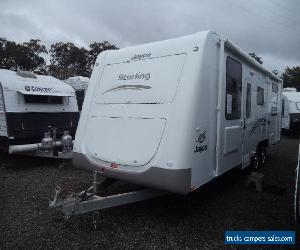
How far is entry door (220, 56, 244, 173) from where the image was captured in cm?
514

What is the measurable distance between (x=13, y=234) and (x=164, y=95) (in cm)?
268

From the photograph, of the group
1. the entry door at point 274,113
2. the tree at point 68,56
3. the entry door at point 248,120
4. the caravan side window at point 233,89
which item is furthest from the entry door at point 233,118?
the tree at point 68,56

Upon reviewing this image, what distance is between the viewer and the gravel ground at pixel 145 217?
406 centimetres

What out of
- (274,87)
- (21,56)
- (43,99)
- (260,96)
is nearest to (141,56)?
(260,96)

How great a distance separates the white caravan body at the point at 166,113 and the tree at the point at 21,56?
30.0m

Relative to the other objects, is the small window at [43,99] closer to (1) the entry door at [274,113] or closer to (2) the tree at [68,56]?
(1) the entry door at [274,113]

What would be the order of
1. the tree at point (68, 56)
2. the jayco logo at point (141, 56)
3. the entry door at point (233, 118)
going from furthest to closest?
the tree at point (68, 56), the entry door at point (233, 118), the jayco logo at point (141, 56)

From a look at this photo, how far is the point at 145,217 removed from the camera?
4.84 metres

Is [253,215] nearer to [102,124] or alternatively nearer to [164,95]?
[164,95]

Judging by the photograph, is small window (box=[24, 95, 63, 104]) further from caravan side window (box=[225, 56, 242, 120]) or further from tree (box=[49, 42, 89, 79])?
tree (box=[49, 42, 89, 79])

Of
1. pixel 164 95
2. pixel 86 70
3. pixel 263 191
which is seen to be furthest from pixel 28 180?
pixel 86 70

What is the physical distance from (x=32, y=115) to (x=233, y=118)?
16.1ft

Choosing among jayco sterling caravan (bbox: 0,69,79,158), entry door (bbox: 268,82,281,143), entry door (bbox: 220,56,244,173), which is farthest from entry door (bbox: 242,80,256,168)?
jayco sterling caravan (bbox: 0,69,79,158)

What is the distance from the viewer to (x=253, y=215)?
5.03 meters
